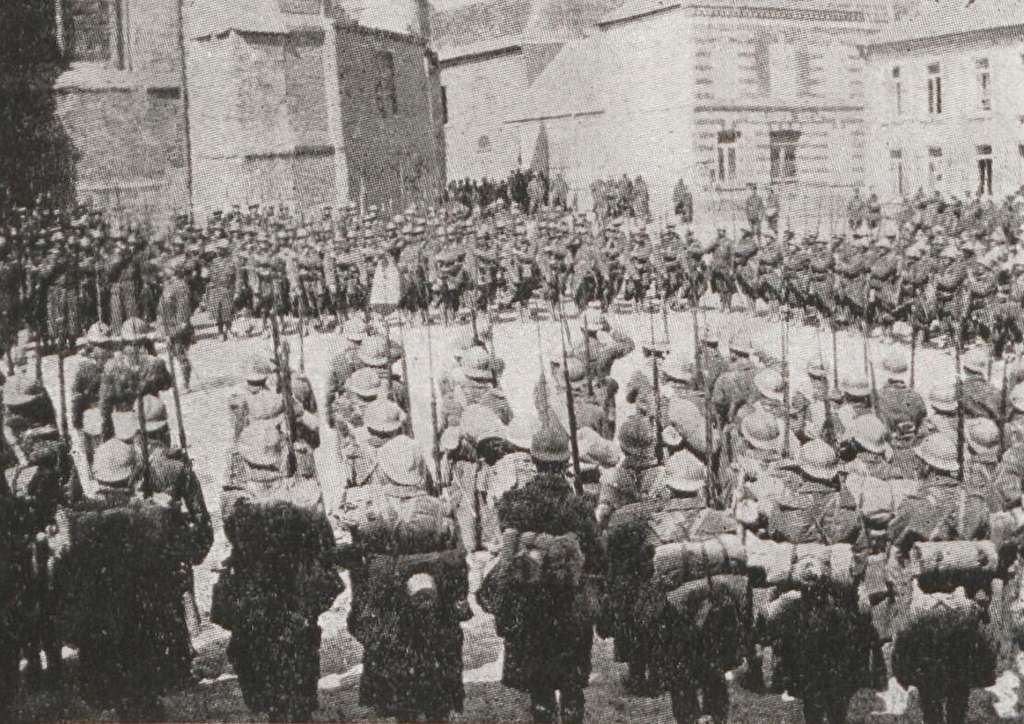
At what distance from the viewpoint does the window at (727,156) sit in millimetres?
31953

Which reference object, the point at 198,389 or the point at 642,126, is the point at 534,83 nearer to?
the point at 642,126

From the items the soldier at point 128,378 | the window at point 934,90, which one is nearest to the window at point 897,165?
the window at point 934,90

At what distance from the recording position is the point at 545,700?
6.73 m

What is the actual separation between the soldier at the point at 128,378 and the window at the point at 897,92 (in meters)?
11.6

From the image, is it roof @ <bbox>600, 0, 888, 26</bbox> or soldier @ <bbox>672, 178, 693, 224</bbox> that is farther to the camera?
soldier @ <bbox>672, 178, 693, 224</bbox>

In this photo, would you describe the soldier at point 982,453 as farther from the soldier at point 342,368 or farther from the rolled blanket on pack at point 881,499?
the soldier at point 342,368

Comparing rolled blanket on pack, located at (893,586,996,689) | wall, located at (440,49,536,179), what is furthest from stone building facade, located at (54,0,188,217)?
rolled blanket on pack, located at (893,586,996,689)

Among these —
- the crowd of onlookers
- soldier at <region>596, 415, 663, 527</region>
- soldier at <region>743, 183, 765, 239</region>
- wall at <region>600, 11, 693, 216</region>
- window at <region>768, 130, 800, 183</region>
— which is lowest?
soldier at <region>596, 415, 663, 527</region>

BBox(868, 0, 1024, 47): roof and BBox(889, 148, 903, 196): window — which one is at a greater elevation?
BBox(868, 0, 1024, 47): roof

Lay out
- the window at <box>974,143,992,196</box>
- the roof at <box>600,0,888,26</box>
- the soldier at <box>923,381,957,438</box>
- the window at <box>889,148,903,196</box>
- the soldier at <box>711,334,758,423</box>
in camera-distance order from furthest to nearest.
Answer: the roof at <box>600,0,888,26</box>, the window at <box>889,148,903,196</box>, the window at <box>974,143,992,196</box>, the soldier at <box>711,334,758,423</box>, the soldier at <box>923,381,957,438</box>

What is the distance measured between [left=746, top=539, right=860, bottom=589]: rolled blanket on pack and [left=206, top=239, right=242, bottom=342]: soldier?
14.7 meters

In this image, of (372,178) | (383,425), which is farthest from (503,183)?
(383,425)

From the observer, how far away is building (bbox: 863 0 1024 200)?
1516 cm

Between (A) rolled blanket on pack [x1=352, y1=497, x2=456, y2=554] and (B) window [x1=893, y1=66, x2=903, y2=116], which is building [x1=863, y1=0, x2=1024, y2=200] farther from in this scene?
(A) rolled blanket on pack [x1=352, y1=497, x2=456, y2=554]
